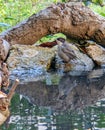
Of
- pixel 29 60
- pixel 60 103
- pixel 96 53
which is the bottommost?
pixel 96 53

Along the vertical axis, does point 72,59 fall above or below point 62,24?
below

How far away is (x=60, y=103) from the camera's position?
6.98 metres

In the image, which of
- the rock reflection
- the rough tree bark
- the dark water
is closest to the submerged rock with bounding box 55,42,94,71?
the rough tree bark

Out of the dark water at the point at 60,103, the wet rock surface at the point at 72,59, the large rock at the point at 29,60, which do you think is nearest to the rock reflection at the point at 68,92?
the dark water at the point at 60,103

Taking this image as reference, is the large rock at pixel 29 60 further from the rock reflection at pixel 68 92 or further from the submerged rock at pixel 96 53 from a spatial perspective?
the rock reflection at pixel 68 92

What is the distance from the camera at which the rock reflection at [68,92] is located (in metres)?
6.98

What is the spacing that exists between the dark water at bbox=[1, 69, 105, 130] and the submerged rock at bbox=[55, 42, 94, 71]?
845 mm

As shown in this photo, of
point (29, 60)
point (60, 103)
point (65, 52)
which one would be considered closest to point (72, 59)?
point (65, 52)

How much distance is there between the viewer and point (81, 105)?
6.76 m

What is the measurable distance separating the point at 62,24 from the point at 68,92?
9.90 feet

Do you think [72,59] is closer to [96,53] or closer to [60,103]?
[96,53]

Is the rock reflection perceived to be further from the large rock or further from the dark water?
the large rock

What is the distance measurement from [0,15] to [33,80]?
16.4ft

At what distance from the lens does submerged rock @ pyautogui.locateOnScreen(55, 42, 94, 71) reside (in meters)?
A: 10.8
